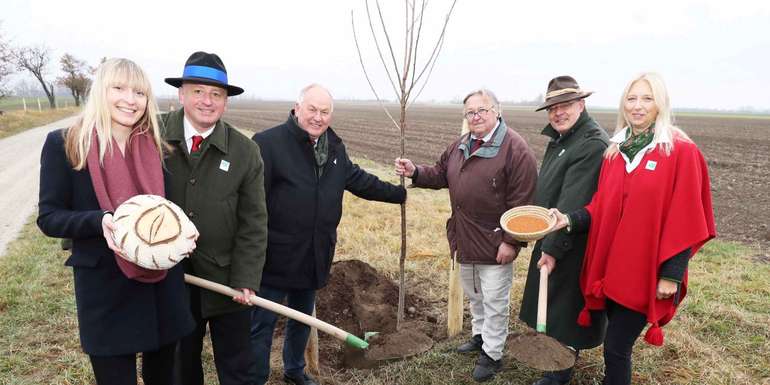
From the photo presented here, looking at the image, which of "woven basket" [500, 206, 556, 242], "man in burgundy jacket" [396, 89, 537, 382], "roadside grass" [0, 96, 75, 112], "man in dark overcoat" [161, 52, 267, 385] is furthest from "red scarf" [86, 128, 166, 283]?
"roadside grass" [0, 96, 75, 112]

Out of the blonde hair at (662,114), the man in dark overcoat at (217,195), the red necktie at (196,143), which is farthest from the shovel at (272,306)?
the blonde hair at (662,114)

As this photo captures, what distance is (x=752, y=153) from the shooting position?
2180 cm

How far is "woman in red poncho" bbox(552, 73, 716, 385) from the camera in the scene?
8.32ft

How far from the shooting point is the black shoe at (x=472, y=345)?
13.2 ft

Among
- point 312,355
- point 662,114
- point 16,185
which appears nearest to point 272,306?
point 312,355

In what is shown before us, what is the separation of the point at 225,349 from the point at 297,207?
3.20 ft

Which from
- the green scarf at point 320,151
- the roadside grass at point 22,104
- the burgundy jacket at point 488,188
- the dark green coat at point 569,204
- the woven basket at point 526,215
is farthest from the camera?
the roadside grass at point 22,104

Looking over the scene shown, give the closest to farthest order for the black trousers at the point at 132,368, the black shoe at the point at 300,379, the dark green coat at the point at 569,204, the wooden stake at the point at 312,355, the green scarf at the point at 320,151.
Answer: the black trousers at the point at 132,368
the dark green coat at the point at 569,204
the green scarf at the point at 320,151
the black shoe at the point at 300,379
the wooden stake at the point at 312,355

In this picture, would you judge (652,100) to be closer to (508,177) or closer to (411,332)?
(508,177)

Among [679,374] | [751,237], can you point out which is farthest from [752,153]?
[679,374]

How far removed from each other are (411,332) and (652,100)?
2506 mm

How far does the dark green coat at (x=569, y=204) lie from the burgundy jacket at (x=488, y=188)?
15 centimetres

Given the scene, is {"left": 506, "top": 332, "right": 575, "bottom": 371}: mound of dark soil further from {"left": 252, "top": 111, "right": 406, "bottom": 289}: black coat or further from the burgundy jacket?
{"left": 252, "top": 111, "right": 406, "bottom": 289}: black coat

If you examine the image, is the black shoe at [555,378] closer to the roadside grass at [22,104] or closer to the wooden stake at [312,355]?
the wooden stake at [312,355]
